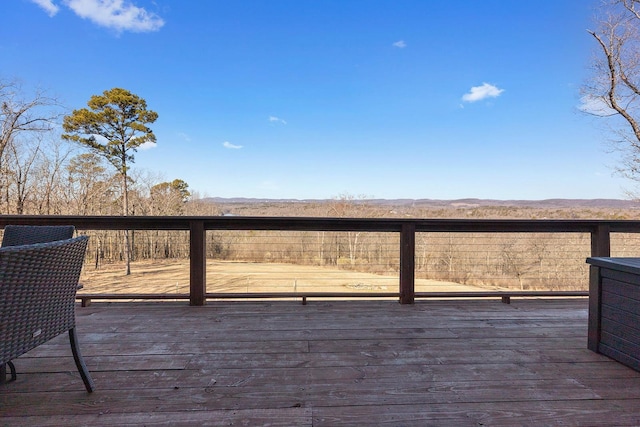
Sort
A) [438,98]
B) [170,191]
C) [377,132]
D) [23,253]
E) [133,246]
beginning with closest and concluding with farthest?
1. [23,253]
2. [133,246]
3. [438,98]
4. [377,132]
5. [170,191]

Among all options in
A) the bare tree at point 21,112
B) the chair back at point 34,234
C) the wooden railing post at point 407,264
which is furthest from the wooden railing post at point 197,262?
the bare tree at point 21,112

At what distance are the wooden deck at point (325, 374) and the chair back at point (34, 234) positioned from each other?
699 millimetres

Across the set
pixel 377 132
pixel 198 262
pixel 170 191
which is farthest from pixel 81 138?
pixel 198 262

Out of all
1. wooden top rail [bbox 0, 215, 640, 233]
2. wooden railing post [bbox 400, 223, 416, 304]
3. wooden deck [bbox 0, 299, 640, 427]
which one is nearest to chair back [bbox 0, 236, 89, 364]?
wooden deck [bbox 0, 299, 640, 427]

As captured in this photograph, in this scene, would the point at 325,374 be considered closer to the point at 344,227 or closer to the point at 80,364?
the point at 80,364

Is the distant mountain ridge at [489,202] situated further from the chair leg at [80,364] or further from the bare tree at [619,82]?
the chair leg at [80,364]

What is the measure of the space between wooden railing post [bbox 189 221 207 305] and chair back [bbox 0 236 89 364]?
58.5 inches

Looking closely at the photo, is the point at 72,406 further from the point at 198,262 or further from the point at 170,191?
the point at 170,191

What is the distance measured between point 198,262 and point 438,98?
10.8m

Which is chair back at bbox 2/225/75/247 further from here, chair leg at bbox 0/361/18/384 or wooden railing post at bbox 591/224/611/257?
wooden railing post at bbox 591/224/611/257

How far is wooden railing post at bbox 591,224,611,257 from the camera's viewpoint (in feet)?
9.81

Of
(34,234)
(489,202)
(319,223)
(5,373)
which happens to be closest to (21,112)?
(34,234)

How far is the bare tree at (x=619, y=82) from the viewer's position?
27.6 ft

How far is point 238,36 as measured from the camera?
7902 millimetres
